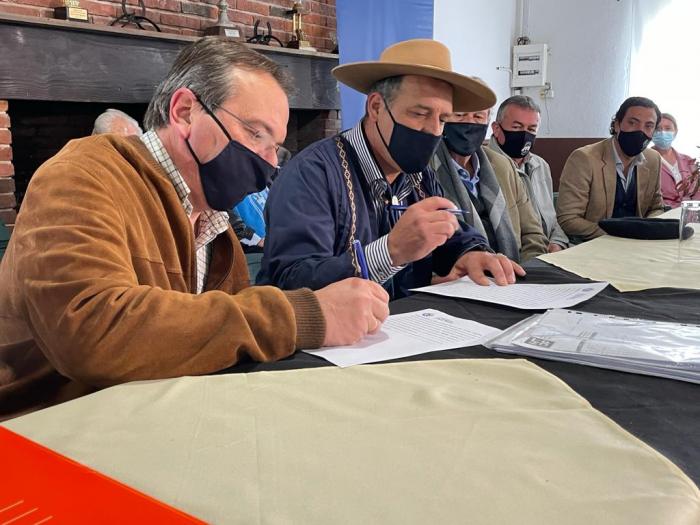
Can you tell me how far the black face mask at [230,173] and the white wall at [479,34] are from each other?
4563 millimetres

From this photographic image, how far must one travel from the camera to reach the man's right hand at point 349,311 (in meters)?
0.96

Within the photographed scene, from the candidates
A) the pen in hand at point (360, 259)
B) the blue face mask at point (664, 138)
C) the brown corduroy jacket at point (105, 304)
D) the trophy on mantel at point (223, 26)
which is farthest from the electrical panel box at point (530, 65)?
the brown corduroy jacket at point (105, 304)

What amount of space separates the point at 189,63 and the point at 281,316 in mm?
595

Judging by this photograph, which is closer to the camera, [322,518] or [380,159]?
[322,518]

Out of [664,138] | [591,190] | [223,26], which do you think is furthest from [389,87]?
[664,138]

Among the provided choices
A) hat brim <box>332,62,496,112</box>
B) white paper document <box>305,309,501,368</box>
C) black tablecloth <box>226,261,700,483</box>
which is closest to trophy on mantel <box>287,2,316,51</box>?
hat brim <box>332,62,496,112</box>

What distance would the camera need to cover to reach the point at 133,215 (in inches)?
40.8

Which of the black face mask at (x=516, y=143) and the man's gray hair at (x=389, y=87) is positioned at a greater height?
the man's gray hair at (x=389, y=87)

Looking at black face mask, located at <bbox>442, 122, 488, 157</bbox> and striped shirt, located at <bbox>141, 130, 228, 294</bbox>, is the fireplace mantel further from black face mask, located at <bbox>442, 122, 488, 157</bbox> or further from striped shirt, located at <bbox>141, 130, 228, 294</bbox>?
striped shirt, located at <bbox>141, 130, 228, 294</bbox>

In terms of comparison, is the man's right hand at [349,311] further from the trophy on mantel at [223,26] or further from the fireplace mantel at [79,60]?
the trophy on mantel at [223,26]

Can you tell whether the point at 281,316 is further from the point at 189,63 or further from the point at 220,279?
the point at 189,63

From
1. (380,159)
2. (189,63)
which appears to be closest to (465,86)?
(380,159)

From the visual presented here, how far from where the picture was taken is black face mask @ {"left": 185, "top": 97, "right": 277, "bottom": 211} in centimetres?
122

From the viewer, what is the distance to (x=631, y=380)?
0.85 metres
